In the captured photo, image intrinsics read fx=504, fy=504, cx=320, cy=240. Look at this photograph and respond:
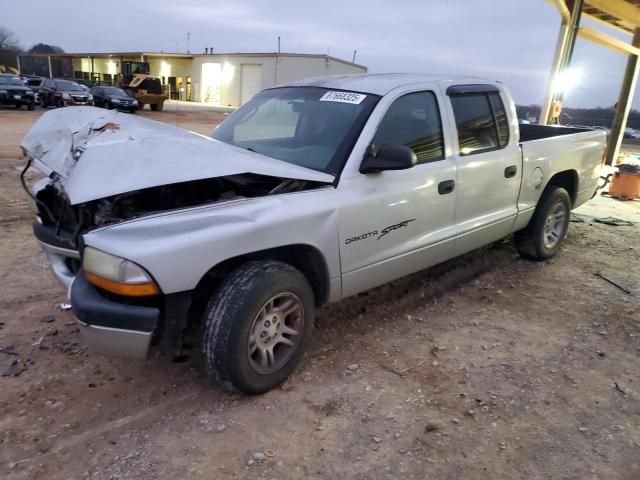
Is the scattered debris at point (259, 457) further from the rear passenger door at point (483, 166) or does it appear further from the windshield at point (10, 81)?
the windshield at point (10, 81)

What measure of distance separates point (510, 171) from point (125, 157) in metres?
3.25

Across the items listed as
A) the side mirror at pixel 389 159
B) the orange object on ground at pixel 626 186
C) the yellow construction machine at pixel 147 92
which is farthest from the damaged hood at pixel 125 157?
the yellow construction machine at pixel 147 92

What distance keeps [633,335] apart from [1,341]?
4613 millimetres

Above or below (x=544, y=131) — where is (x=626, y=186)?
below

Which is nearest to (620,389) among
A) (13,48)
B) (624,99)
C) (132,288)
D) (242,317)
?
(242,317)

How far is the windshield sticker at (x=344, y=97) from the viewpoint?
3.53m

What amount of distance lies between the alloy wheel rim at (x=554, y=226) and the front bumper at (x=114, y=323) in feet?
14.0

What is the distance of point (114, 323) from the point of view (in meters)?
2.48

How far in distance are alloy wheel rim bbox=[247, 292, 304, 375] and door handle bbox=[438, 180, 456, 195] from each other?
1.46 meters

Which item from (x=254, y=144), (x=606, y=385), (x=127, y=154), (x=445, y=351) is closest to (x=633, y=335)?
(x=606, y=385)

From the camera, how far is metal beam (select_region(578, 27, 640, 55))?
35.5ft

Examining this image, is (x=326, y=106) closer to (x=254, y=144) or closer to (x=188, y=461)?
(x=254, y=144)

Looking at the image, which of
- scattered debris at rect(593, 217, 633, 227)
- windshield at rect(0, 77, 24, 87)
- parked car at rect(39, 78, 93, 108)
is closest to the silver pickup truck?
scattered debris at rect(593, 217, 633, 227)

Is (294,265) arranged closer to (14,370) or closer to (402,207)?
(402,207)
